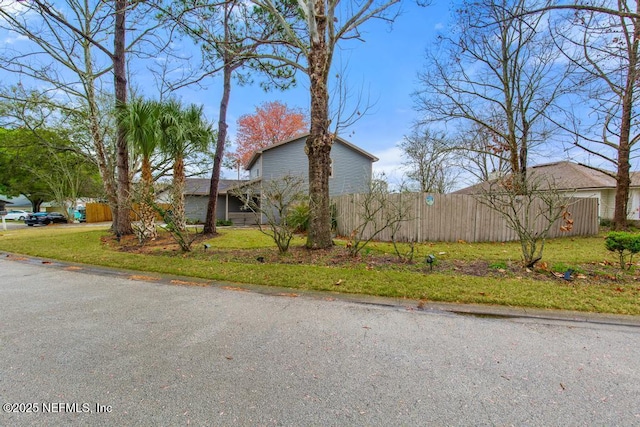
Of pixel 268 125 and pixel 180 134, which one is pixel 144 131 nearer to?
pixel 180 134

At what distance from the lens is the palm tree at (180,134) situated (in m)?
9.27

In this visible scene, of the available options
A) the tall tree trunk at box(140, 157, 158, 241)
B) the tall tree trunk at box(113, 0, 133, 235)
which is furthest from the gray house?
the tall tree trunk at box(140, 157, 158, 241)

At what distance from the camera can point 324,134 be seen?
7.16m

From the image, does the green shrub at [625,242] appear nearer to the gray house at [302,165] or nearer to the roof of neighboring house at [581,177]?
the roof of neighboring house at [581,177]

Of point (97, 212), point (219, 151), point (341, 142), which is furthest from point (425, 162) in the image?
point (97, 212)

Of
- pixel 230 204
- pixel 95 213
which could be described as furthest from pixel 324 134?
pixel 95 213

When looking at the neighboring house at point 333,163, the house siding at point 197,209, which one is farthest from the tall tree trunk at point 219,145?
the house siding at point 197,209

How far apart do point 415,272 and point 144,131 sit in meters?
8.96

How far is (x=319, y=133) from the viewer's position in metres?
7.15

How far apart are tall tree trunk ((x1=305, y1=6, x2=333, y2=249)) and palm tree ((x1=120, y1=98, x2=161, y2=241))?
16.8 ft

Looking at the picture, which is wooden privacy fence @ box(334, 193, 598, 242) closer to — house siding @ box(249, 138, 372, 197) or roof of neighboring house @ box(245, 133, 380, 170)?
house siding @ box(249, 138, 372, 197)

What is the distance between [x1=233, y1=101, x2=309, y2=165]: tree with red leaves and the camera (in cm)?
3105

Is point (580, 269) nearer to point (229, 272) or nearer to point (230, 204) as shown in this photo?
point (229, 272)

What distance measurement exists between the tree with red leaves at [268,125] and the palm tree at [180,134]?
21.0 meters
